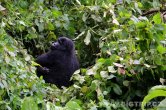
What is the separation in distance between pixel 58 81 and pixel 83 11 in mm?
1118

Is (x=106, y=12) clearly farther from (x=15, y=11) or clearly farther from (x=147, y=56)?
(x=147, y=56)

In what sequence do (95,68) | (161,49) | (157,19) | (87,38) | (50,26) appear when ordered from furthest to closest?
(50,26)
(87,38)
(95,68)
(161,49)
(157,19)

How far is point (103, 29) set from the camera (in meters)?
5.81

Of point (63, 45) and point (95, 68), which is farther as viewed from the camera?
point (63, 45)

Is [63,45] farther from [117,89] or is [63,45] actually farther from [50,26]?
[117,89]

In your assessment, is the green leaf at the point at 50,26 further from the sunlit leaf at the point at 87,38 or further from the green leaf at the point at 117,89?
the green leaf at the point at 117,89

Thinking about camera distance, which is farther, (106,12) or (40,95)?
(106,12)

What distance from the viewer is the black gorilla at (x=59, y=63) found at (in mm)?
5383

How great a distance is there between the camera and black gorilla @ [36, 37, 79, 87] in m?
5.38

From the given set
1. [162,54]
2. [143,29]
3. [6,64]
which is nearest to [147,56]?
[162,54]

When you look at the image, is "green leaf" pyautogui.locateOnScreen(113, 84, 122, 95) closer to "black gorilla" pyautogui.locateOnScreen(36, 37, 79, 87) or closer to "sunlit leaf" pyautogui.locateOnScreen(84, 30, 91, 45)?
"sunlit leaf" pyautogui.locateOnScreen(84, 30, 91, 45)

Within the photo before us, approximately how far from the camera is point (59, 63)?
18.0 feet

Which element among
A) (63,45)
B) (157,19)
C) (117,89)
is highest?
(157,19)

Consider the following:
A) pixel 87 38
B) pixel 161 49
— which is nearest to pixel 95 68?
pixel 161 49
